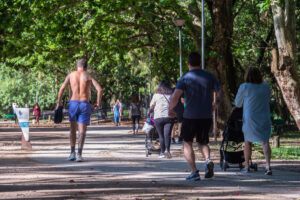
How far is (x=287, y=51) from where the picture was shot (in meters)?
17.4

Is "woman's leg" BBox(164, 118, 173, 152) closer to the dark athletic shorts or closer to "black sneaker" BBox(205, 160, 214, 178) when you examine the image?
the dark athletic shorts

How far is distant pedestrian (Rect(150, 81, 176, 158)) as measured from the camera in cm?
1274

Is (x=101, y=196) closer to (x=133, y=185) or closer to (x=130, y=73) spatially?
(x=133, y=185)

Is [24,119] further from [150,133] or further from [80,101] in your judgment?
[80,101]

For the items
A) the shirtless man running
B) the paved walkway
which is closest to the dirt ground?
the paved walkway

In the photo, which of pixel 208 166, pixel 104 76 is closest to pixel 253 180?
pixel 208 166

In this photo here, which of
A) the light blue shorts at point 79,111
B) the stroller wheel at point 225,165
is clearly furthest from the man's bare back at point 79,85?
the stroller wheel at point 225,165

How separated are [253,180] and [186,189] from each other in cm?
150

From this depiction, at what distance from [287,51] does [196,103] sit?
9.66 metres

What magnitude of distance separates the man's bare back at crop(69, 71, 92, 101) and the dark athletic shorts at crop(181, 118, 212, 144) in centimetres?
350

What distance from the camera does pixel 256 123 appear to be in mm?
9461

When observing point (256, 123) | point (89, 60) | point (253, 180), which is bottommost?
point (253, 180)

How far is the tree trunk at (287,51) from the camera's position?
17297mm

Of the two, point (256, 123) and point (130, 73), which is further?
point (130, 73)
